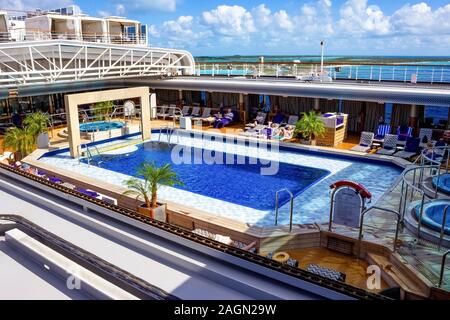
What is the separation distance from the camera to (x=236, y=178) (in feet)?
38.2

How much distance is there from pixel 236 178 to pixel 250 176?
48cm

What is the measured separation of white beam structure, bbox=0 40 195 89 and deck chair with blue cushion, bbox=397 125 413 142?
1221 cm

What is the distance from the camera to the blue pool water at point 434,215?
6.98 metres

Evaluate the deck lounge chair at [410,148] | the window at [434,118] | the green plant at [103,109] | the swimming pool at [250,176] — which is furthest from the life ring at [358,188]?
the green plant at [103,109]

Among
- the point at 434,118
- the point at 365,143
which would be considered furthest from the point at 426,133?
the point at 365,143

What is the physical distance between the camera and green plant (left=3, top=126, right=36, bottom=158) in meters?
13.0

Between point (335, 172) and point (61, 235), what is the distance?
9690 mm

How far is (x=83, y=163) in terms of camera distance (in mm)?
13180

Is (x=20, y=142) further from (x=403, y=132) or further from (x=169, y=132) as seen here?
(x=403, y=132)

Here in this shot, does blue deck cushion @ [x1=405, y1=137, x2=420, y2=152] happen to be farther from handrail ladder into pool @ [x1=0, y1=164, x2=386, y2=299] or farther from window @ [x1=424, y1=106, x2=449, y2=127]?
handrail ladder into pool @ [x1=0, y1=164, x2=386, y2=299]

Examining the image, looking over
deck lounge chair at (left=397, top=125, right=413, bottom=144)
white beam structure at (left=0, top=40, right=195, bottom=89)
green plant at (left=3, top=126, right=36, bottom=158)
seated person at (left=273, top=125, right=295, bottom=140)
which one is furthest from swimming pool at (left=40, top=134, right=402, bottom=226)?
white beam structure at (left=0, top=40, right=195, bottom=89)
